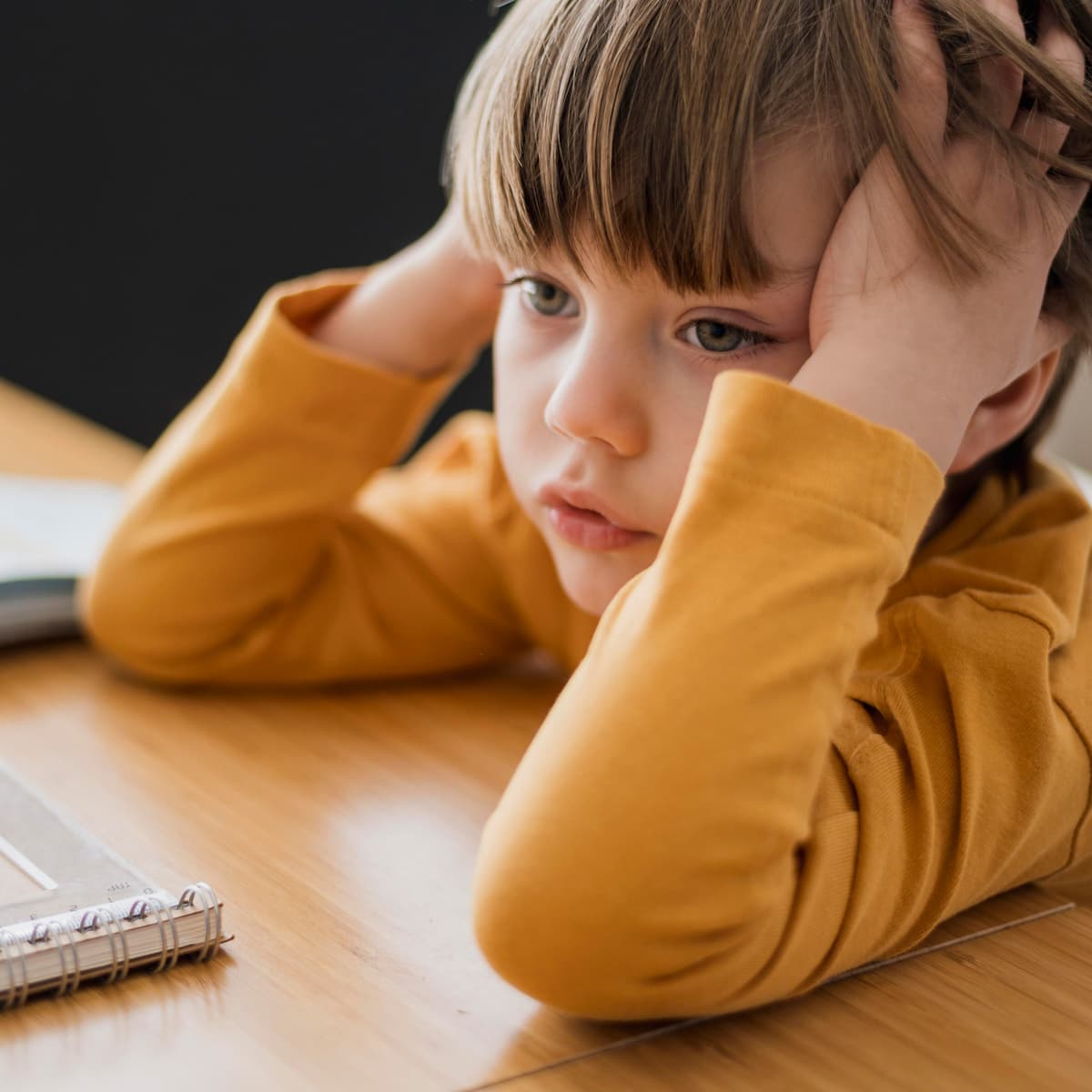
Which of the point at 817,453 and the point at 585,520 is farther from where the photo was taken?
the point at 585,520

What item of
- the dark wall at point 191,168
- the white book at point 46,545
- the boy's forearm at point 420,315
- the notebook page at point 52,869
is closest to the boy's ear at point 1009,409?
the boy's forearm at point 420,315

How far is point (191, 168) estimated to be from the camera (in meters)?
1.72

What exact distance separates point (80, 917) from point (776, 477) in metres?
0.31

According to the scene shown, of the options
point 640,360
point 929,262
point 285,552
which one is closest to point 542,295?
point 640,360

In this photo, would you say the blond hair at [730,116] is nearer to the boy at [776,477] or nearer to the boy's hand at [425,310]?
the boy at [776,477]

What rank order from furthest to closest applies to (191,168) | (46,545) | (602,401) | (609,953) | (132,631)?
(191,168), (46,545), (132,631), (602,401), (609,953)

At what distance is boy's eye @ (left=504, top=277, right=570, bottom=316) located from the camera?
27.8 inches

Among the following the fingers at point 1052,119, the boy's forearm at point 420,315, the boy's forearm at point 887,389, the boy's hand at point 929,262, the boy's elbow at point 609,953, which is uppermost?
the fingers at point 1052,119

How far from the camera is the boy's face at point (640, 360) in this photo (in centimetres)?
62

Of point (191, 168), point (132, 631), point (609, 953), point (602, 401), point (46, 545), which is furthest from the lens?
point (191, 168)

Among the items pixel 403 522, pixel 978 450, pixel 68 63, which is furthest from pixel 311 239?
pixel 978 450

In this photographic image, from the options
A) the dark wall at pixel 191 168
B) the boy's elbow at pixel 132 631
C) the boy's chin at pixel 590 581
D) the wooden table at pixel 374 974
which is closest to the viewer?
the wooden table at pixel 374 974

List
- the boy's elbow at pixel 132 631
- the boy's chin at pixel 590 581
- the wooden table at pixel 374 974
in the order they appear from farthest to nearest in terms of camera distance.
Answer: 1. the boy's elbow at pixel 132 631
2. the boy's chin at pixel 590 581
3. the wooden table at pixel 374 974

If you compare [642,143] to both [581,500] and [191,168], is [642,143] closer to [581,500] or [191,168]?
[581,500]
